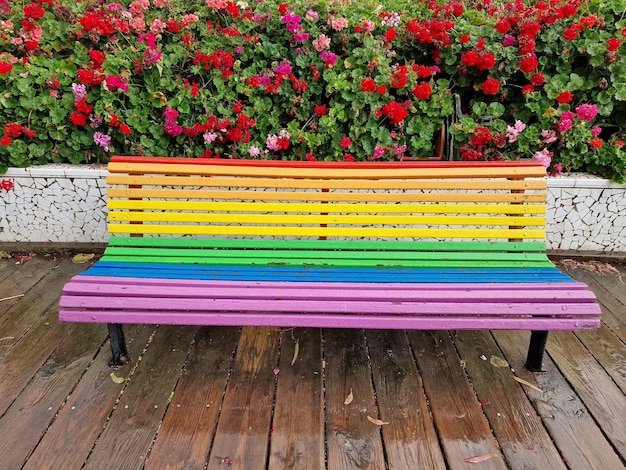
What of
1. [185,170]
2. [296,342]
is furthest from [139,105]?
[296,342]

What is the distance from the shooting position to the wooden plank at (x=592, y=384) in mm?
1984

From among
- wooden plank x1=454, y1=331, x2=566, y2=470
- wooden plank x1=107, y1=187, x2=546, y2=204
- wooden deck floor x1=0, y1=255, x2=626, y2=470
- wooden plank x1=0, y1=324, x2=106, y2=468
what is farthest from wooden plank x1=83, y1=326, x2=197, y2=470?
wooden plank x1=454, y1=331, x2=566, y2=470

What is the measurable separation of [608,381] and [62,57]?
3724 mm

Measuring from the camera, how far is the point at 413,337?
2551 millimetres

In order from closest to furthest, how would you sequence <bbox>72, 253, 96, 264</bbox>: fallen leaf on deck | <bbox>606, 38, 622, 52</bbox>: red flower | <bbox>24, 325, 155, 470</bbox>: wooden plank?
<bbox>24, 325, 155, 470</bbox>: wooden plank < <bbox>606, 38, 622, 52</bbox>: red flower < <bbox>72, 253, 96, 264</bbox>: fallen leaf on deck

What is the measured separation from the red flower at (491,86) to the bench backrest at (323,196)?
35.4 inches

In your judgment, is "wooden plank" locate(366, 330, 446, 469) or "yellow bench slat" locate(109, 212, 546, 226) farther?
"yellow bench slat" locate(109, 212, 546, 226)

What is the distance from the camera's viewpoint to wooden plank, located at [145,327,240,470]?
5.98 feet

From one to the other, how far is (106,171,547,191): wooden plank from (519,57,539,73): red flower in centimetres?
105

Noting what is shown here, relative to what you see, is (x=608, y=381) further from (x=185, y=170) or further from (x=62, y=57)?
(x=62, y=57)

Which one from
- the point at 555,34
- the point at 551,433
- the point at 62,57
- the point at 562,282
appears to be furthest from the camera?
the point at 62,57

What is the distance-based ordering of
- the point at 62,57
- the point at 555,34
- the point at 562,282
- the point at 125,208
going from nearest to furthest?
the point at 562,282, the point at 125,208, the point at 555,34, the point at 62,57

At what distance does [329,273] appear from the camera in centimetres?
227

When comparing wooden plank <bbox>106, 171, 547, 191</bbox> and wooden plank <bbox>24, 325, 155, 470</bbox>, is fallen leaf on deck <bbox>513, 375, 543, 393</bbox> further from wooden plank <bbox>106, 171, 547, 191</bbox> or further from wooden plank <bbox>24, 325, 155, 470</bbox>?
wooden plank <bbox>24, 325, 155, 470</bbox>
